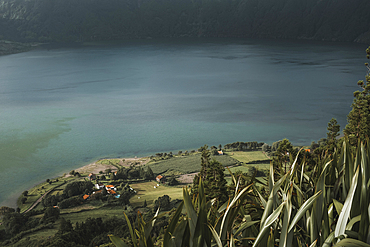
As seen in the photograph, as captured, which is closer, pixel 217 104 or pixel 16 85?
pixel 217 104

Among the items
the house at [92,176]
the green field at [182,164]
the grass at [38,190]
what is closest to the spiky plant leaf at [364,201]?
the grass at [38,190]

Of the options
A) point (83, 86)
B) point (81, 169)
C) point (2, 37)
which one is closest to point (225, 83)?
point (83, 86)

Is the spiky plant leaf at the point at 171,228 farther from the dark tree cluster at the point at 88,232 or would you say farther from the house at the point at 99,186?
the house at the point at 99,186

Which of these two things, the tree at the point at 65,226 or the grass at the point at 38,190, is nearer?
the tree at the point at 65,226

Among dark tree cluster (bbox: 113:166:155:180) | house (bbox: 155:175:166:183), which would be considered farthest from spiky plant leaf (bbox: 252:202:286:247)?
dark tree cluster (bbox: 113:166:155:180)

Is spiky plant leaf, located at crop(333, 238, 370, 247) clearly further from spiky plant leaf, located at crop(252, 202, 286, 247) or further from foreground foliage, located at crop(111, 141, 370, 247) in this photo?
spiky plant leaf, located at crop(252, 202, 286, 247)

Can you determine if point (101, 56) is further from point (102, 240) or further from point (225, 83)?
point (102, 240)

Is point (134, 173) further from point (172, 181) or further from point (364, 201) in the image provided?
point (364, 201)

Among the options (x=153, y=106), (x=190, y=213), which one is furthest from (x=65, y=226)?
(x=153, y=106)
